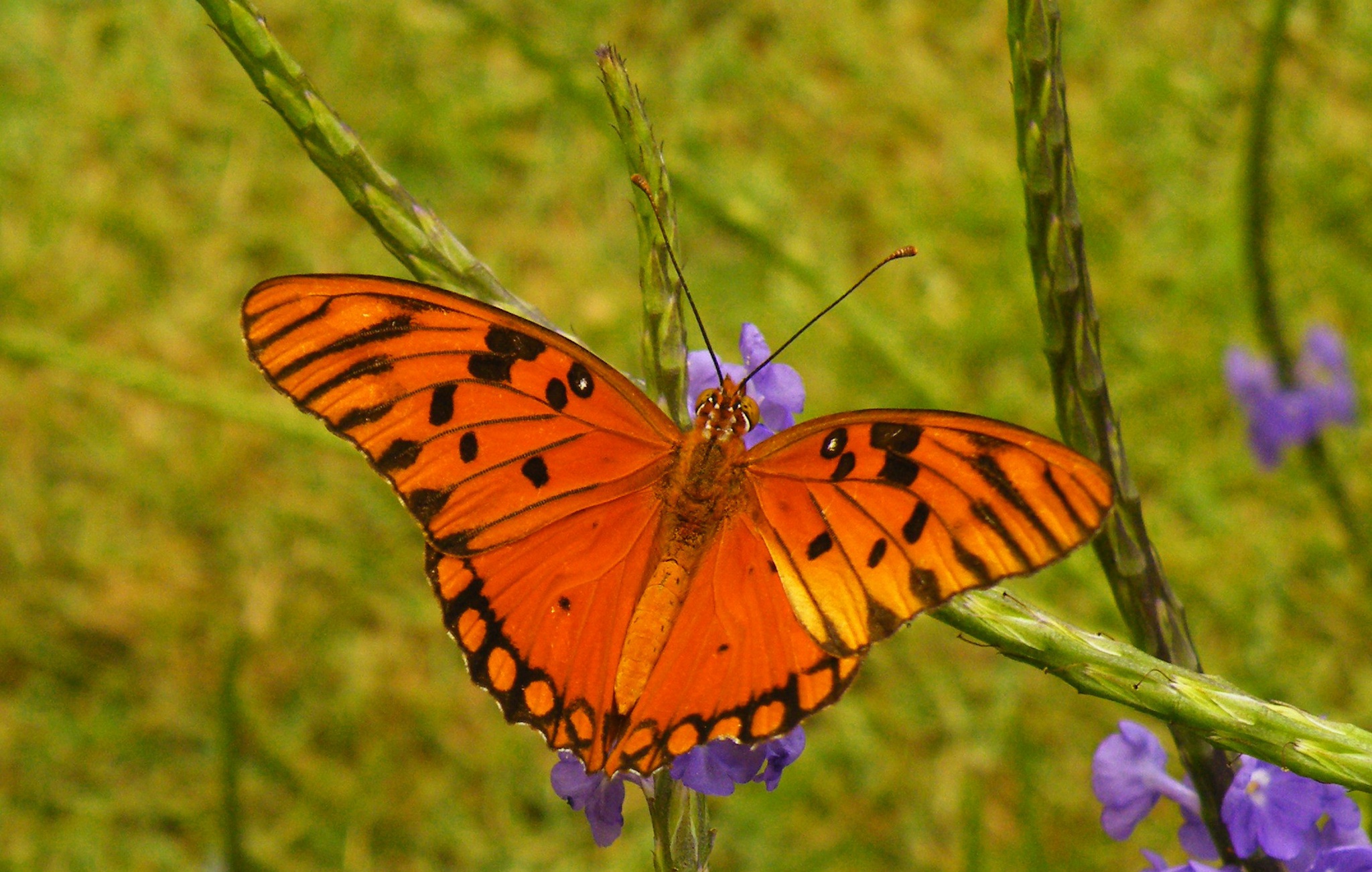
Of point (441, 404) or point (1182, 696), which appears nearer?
point (1182, 696)

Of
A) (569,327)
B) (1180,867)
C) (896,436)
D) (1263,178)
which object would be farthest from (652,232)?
(569,327)

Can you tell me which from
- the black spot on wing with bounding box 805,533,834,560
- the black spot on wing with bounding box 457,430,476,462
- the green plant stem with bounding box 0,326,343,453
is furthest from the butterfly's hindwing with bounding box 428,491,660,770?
the green plant stem with bounding box 0,326,343,453

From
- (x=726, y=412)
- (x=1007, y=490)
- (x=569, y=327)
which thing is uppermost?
(x=569, y=327)

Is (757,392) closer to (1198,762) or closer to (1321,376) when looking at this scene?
(1198,762)

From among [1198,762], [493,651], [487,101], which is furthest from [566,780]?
[487,101]

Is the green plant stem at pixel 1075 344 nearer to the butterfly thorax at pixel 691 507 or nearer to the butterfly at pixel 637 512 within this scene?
the butterfly at pixel 637 512

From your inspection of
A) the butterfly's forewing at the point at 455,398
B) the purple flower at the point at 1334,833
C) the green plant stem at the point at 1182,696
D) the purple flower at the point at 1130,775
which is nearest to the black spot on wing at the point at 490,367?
the butterfly's forewing at the point at 455,398

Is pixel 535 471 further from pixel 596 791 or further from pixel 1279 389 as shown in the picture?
pixel 1279 389
